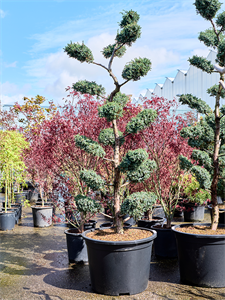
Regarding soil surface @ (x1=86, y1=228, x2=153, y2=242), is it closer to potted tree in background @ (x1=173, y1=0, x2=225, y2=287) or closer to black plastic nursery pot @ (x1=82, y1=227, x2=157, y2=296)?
black plastic nursery pot @ (x1=82, y1=227, x2=157, y2=296)

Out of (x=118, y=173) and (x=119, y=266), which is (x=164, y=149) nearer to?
(x=118, y=173)

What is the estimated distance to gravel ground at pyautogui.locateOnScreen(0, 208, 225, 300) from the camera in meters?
2.81

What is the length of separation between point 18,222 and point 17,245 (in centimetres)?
225

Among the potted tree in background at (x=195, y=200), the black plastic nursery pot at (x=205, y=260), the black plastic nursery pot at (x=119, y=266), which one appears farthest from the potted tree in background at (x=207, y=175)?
the potted tree in background at (x=195, y=200)

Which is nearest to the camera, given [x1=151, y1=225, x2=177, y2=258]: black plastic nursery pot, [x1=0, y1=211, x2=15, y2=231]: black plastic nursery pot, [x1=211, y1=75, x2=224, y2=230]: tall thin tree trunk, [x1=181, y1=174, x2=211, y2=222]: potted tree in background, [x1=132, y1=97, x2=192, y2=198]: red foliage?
[x1=211, y1=75, x2=224, y2=230]: tall thin tree trunk

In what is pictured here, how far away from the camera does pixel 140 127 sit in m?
3.02

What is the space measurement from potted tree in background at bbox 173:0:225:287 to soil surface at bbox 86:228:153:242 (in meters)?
0.40

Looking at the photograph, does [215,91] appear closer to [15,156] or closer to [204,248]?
[204,248]

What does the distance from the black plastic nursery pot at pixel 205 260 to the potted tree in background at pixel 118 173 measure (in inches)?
17.8

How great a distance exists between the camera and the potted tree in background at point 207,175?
2.93 m

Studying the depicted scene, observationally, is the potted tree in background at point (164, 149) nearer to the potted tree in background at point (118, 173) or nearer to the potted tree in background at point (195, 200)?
the potted tree in background at point (118, 173)

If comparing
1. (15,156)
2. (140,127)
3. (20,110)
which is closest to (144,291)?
(140,127)

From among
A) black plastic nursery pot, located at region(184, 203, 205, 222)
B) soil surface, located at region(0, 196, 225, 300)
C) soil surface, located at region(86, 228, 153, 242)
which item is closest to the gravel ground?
soil surface, located at region(0, 196, 225, 300)

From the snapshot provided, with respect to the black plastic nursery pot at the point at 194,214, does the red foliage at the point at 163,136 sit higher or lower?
higher
